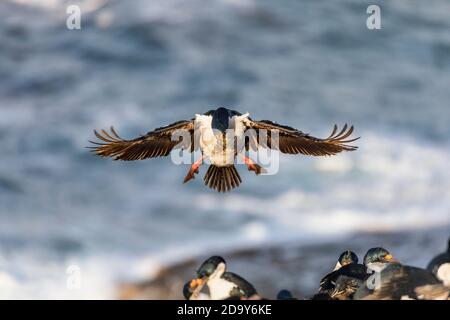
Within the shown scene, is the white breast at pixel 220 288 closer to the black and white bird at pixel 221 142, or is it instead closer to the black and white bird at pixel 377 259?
the black and white bird at pixel 221 142

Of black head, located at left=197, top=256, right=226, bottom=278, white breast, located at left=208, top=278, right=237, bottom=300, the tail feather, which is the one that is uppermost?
the tail feather

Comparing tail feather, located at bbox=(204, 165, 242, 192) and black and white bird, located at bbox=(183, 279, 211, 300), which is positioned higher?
tail feather, located at bbox=(204, 165, 242, 192)

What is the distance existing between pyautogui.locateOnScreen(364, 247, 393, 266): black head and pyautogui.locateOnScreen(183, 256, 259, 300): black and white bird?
1.80 metres

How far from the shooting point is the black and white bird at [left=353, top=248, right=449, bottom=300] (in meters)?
11.2

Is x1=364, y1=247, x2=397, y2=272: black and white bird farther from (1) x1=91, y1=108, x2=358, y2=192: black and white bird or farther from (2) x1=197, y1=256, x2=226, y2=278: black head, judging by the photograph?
(2) x1=197, y1=256, x2=226, y2=278: black head

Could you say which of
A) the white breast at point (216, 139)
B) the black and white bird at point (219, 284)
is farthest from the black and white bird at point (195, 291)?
the white breast at point (216, 139)

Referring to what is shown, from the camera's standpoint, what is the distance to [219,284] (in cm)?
1209

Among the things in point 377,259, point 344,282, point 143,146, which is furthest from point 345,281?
point 143,146

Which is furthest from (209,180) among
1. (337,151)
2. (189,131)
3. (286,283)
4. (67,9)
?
(67,9)

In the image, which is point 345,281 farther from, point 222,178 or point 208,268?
point 222,178

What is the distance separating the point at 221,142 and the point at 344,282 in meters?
2.28

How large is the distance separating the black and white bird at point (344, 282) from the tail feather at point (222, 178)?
1681 millimetres

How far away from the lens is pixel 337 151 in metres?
13.4

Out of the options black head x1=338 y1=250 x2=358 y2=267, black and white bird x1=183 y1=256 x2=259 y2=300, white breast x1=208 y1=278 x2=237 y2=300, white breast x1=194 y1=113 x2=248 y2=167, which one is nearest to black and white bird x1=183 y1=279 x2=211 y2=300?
black and white bird x1=183 y1=256 x2=259 y2=300
